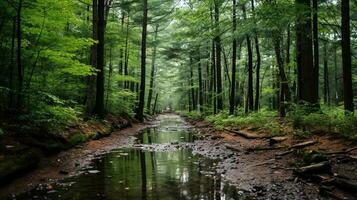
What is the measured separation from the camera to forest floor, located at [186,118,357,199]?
19.5ft

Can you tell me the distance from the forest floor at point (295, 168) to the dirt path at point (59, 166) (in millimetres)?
3889

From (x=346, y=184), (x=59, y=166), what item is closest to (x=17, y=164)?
(x=59, y=166)

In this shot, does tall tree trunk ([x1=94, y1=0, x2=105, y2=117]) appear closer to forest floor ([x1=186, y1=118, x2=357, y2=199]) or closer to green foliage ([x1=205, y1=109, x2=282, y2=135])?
green foliage ([x1=205, y1=109, x2=282, y2=135])

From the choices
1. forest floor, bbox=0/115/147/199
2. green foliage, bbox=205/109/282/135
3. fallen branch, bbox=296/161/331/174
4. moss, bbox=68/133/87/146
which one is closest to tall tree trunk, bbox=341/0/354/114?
green foliage, bbox=205/109/282/135

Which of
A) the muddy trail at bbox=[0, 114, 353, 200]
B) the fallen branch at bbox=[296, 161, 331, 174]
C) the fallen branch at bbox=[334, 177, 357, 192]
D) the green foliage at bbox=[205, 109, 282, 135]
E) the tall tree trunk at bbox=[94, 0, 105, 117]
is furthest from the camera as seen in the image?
the tall tree trunk at bbox=[94, 0, 105, 117]

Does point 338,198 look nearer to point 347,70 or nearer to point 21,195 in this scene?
point 21,195

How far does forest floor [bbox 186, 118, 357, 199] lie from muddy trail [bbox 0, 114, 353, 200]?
0.07ft

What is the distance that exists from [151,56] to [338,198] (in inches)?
1459

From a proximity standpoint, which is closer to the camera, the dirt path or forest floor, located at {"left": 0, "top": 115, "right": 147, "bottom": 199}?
the dirt path

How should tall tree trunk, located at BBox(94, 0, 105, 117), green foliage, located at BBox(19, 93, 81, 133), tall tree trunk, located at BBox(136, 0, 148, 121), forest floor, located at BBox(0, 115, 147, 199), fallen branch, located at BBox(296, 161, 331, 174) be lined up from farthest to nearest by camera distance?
tall tree trunk, located at BBox(136, 0, 148, 121) < tall tree trunk, located at BBox(94, 0, 105, 117) < green foliage, located at BBox(19, 93, 81, 133) < forest floor, located at BBox(0, 115, 147, 199) < fallen branch, located at BBox(296, 161, 331, 174)

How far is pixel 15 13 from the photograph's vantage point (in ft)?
32.4

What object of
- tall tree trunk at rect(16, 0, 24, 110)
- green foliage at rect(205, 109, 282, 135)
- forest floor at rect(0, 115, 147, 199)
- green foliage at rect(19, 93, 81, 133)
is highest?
tall tree trunk at rect(16, 0, 24, 110)

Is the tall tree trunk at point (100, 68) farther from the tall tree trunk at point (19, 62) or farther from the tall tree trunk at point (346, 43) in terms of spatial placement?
the tall tree trunk at point (346, 43)

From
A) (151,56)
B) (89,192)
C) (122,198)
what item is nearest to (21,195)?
(89,192)
